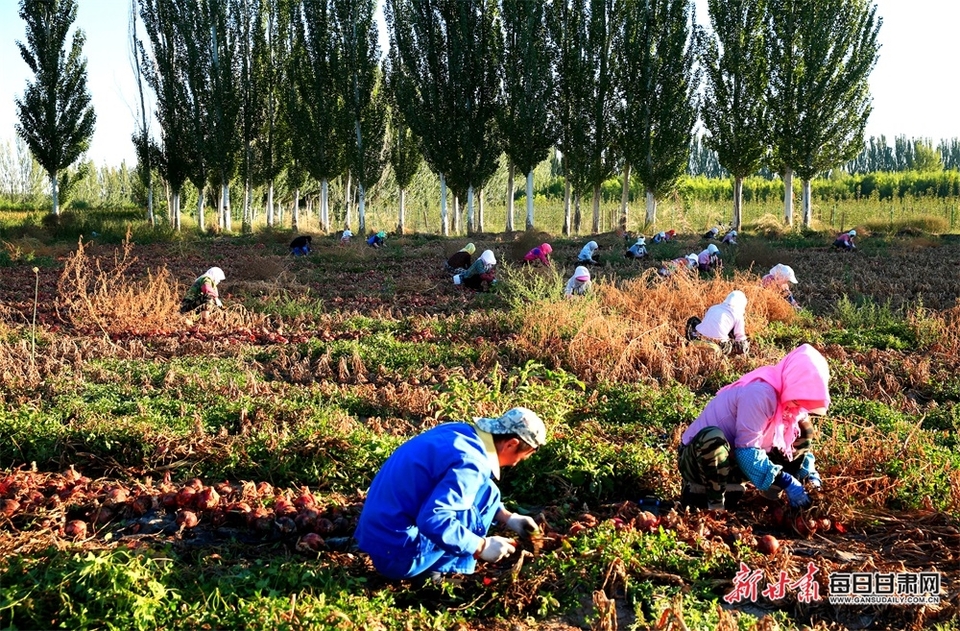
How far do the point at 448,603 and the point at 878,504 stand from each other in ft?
8.54

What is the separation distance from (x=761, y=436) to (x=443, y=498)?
1904mm

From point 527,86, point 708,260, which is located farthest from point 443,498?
point 527,86

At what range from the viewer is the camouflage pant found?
412 cm

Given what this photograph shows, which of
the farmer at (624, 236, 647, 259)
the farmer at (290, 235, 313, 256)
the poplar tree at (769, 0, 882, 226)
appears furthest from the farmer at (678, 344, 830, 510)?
the poplar tree at (769, 0, 882, 226)

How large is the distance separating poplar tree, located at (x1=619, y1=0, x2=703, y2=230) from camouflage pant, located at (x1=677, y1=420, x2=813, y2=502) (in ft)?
74.8

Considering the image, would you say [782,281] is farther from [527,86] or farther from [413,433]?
[527,86]

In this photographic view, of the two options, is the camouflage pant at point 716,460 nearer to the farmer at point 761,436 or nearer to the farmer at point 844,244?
the farmer at point 761,436

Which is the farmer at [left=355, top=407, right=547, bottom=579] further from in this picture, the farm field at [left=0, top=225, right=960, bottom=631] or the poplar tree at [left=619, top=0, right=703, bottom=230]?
the poplar tree at [left=619, top=0, right=703, bottom=230]

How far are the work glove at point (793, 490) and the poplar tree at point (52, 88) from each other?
2981 centimetres

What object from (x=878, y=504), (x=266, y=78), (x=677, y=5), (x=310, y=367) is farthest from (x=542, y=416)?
(x=266, y=78)

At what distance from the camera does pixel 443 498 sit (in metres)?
3.17

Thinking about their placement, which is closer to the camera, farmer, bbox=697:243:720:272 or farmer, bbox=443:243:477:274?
farmer, bbox=697:243:720:272

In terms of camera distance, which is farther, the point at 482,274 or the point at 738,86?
the point at 738,86

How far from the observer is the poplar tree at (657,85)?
25.7 meters
